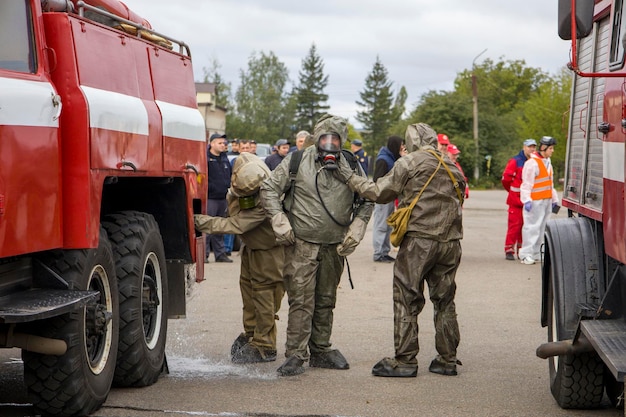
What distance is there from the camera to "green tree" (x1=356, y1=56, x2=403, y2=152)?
131 metres

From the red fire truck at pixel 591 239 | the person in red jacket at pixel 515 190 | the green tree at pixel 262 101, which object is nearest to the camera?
the red fire truck at pixel 591 239

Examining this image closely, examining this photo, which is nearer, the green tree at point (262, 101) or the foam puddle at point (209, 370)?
the foam puddle at point (209, 370)

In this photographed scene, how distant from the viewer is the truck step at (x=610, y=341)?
5048mm

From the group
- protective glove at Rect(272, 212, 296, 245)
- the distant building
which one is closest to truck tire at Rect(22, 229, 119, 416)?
protective glove at Rect(272, 212, 296, 245)

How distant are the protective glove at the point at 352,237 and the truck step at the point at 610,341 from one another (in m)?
2.53

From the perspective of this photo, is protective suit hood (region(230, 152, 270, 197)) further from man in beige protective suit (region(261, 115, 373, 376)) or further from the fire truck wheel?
the fire truck wheel

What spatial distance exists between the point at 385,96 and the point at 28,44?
422 ft

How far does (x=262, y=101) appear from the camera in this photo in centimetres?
10962

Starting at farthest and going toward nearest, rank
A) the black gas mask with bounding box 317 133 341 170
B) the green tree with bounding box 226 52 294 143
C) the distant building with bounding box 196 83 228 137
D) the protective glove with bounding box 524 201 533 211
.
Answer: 1. the green tree with bounding box 226 52 294 143
2. the distant building with bounding box 196 83 228 137
3. the protective glove with bounding box 524 201 533 211
4. the black gas mask with bounding box 317 133 341 170

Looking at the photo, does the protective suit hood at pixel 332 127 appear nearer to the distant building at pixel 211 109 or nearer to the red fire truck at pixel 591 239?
the red fire truck at pixel 591 239

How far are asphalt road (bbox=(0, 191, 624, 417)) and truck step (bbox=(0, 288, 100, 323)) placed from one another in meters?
0.93

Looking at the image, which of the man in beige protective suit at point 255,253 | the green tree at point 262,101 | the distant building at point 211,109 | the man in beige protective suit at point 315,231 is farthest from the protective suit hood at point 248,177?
the green tree at point 262,101

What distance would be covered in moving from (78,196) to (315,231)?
2737mm

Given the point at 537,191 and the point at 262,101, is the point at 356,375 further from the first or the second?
the point at 262,101
